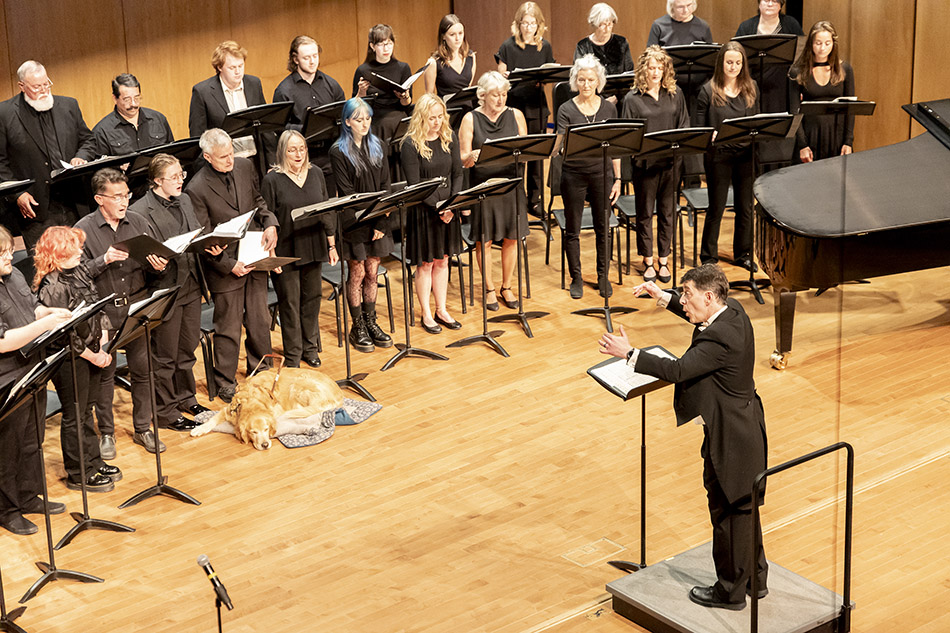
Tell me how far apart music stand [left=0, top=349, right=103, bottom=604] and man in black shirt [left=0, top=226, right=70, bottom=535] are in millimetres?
176

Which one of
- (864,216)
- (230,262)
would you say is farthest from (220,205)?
(864,216)

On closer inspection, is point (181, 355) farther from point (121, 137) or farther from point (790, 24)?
point (790, 24)

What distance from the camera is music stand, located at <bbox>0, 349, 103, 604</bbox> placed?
4.43 meters

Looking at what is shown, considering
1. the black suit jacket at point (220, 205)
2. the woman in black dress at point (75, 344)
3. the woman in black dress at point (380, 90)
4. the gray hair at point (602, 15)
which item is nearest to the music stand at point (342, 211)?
the black suit jacket at point (220, 205)

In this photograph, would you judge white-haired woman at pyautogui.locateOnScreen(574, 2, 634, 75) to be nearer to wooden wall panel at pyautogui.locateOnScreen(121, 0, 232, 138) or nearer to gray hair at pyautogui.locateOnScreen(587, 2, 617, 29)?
gray hair at pyautogui.locateOnScreen(587, 2, 617, 29)

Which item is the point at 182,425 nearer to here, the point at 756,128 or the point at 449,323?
the point at 449,323

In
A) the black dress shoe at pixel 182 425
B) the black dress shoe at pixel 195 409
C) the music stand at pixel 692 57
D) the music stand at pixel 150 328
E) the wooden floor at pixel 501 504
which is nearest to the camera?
the wooden floor at pixel 501 504

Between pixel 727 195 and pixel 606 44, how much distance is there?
5.16 feet

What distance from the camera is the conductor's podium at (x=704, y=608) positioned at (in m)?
4.24

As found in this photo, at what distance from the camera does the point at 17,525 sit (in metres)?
5.20

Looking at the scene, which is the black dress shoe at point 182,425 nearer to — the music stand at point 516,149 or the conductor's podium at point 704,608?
the music stand at point 516,149

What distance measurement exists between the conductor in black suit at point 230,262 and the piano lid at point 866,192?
9.09ft

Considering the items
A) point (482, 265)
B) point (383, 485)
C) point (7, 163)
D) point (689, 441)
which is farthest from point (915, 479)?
point (7, 163)

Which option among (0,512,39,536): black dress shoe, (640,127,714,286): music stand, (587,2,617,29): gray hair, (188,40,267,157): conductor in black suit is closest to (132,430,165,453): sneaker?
(0,512,39,536): black dress shoe
